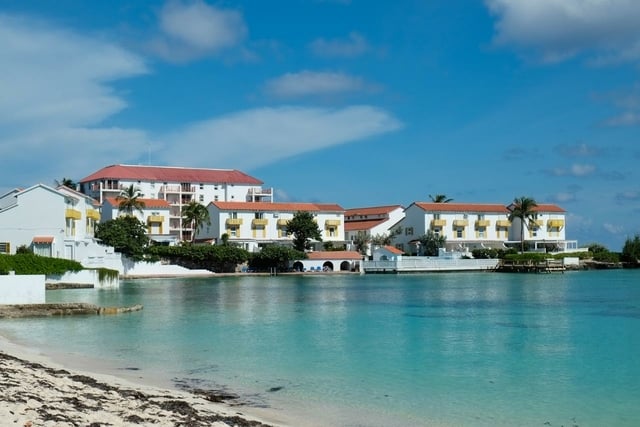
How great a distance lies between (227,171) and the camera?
409ft

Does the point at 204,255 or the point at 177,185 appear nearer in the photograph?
the point at 204,255

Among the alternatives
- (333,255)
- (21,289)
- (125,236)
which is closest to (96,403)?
(21,289)

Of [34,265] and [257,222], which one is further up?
[257,222]

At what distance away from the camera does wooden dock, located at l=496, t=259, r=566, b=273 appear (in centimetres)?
10188

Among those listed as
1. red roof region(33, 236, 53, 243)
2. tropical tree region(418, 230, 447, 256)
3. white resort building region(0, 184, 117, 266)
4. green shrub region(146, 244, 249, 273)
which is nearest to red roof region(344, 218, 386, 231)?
tropical tree region(418, 230, 447, 256)

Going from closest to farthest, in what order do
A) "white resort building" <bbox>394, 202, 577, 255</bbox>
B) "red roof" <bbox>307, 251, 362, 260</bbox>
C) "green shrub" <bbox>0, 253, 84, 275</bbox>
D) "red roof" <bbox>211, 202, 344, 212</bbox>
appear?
"green shrub" <bbox>0, 253, 84, 275</bbox> < "red roof" <bbox>307, 251, 362, 260</bbox> < "red roof" <bbox>211, 202, 344, 212</bbox> < "white resort building" <bbox>394, 202, 577, 255</bbox>

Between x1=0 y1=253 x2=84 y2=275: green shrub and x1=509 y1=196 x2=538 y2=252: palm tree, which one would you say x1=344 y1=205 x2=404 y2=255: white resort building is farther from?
x1=0 y1=253 x2=84 y2=275: green shrub

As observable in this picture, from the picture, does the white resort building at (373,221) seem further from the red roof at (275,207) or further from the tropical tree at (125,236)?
the tropical tree at (125,236)

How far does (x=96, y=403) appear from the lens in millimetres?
13555

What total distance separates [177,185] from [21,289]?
80.2 m

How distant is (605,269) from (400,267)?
34.5 m

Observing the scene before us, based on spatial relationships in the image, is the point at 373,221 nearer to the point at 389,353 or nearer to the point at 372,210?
the point at 372,210

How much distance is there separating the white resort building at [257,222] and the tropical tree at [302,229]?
3.01 metres

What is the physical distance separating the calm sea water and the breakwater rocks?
1349 mm
